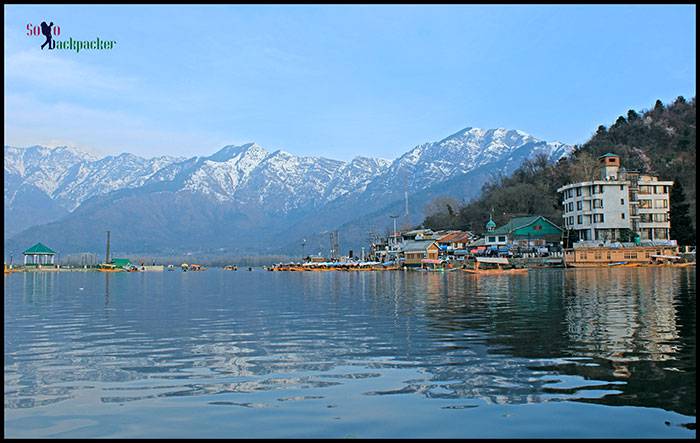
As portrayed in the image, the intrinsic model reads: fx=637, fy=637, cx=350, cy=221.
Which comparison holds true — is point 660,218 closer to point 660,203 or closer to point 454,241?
point 660,203

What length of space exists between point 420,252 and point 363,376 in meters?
122

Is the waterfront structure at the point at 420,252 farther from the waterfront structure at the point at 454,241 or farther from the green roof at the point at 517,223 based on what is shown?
the green roof at the point at 517,223

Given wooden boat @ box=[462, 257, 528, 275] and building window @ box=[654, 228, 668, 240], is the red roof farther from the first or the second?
building window @ box=[654, 228, 668, 240]

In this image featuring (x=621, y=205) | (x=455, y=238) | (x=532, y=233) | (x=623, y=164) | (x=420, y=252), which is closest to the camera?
(x=621, y=205)

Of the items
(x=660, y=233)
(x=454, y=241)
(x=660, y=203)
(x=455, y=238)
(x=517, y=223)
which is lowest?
(x=454, y=241)

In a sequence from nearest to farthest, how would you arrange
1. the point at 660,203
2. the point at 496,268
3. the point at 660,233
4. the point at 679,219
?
1. the point at 496,268
2. the point at 660,233
3. the point at 660,203
4. the point at 679,219

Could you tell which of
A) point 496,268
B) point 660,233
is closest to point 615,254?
point 660,233

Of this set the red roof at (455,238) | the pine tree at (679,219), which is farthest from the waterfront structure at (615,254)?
the red roof at (455,238)

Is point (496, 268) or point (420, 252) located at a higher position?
point (420, 252)

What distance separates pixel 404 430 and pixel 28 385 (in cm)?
1042

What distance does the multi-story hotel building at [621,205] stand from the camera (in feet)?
354

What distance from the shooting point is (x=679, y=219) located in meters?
112

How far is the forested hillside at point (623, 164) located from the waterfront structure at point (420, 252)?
16981mm

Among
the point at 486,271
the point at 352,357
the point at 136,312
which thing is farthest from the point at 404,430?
the point at 486,271
